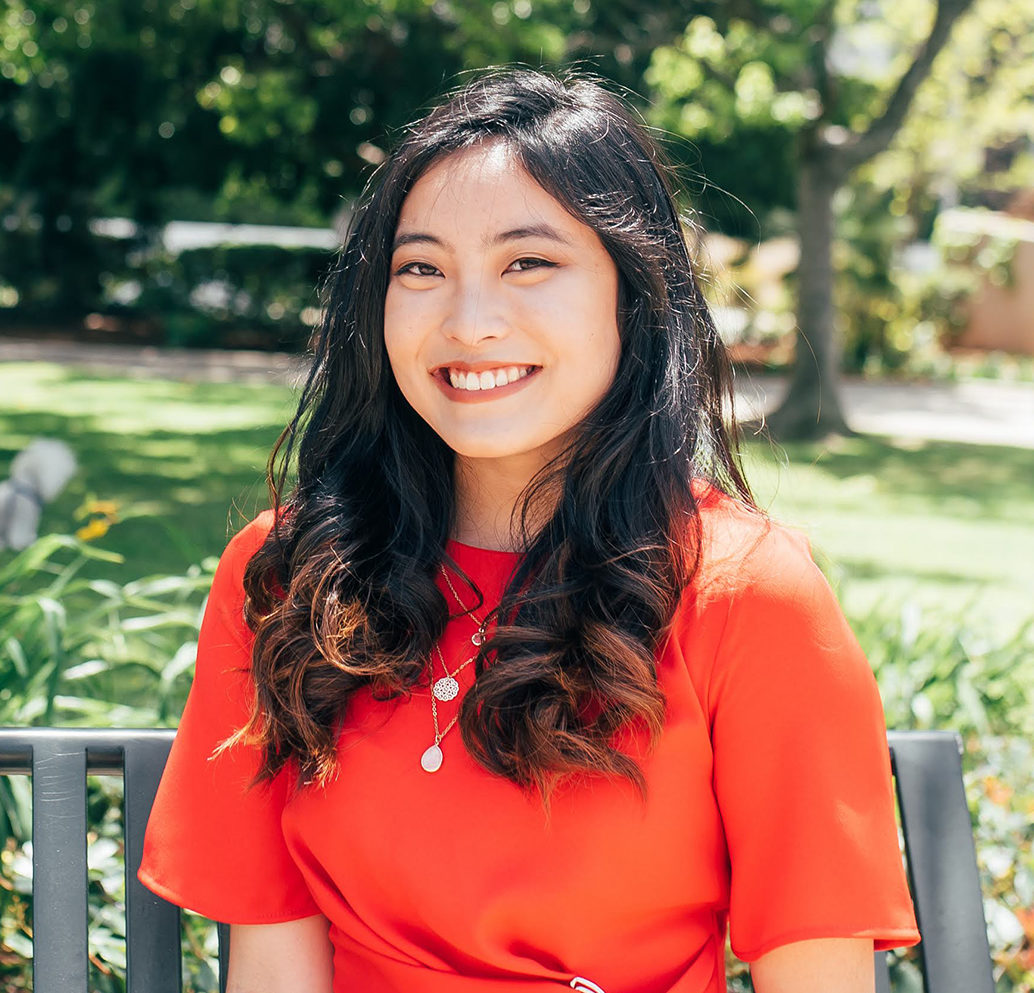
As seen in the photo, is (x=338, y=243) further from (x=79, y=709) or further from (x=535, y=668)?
(x=535, y=668)

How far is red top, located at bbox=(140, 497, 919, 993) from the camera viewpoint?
1.57 m

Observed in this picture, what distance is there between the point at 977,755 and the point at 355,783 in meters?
1.86

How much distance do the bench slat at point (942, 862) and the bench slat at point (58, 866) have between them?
1.15 meters

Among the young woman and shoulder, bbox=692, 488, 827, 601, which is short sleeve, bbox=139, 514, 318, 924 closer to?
the young woman

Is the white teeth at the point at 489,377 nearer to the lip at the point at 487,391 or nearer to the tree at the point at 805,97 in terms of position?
the lip at the point at 487,391

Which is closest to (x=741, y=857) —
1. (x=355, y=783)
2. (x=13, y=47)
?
(x=355, y=783)

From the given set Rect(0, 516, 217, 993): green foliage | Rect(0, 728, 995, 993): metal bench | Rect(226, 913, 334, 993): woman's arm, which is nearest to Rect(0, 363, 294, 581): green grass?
A: Rect(0, 516, 217, 993): green foliage

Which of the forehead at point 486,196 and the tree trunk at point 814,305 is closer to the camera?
the forehead at point 486,196

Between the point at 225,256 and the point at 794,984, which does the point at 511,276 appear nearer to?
the point at 794,984

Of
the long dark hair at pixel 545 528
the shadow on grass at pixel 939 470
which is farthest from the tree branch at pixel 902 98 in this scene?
the long dark hair at pixel 545 528

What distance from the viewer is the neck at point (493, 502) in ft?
6.15

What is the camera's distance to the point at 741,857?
161 cm

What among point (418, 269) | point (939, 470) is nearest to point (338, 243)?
point (939, 470)

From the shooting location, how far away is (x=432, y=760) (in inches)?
66.0
